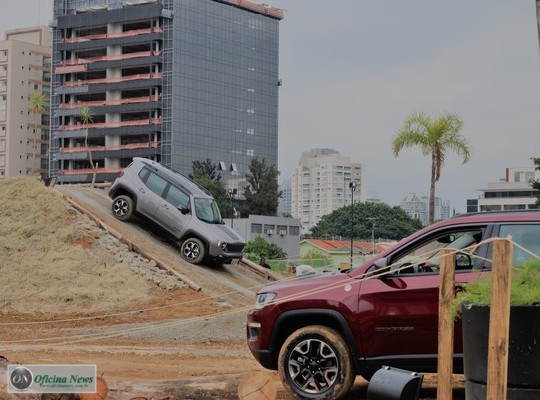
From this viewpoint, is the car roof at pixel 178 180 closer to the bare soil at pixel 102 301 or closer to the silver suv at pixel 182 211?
the silver suv at pixel 182 211

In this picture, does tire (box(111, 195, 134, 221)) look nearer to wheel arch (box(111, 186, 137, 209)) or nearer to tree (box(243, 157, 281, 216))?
wheel arch (box(111, 186, 137, 209))

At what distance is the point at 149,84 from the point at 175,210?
9385 cm

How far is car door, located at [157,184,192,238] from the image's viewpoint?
95.7 ft

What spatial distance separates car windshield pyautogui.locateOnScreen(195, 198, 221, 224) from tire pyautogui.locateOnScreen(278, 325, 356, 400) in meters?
19.7

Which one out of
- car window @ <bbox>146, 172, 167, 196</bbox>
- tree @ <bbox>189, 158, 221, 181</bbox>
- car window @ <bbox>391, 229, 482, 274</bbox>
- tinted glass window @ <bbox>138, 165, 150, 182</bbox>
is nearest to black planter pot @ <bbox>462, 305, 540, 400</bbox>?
car window @ <bbox>391, 229, 482, 274</bbox>

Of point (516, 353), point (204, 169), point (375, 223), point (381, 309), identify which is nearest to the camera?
point (516, 353)

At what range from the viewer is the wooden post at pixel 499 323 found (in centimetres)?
654

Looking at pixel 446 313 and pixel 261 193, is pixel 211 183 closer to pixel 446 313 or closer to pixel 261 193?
pixel 261 193

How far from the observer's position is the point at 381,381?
27.2 feet

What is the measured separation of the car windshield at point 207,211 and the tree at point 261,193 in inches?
3365

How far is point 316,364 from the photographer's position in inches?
381

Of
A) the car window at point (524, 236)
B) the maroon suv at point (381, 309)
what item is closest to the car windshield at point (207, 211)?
the maroon suv at point (381, 309)

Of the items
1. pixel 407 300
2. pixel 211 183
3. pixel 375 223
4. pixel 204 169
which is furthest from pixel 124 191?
pixel 375 223

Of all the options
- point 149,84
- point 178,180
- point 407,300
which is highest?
point 149,84
